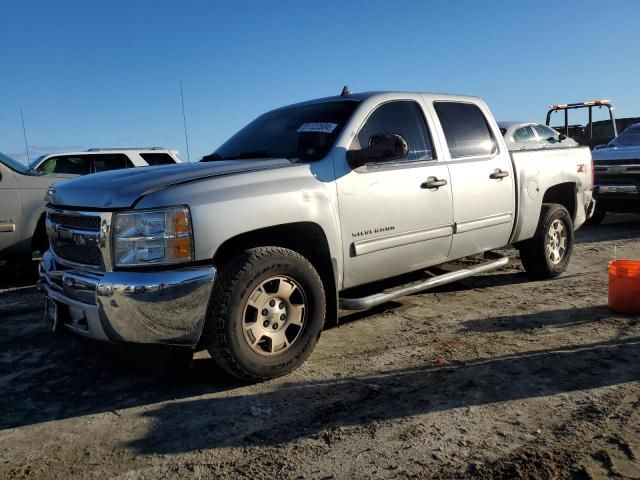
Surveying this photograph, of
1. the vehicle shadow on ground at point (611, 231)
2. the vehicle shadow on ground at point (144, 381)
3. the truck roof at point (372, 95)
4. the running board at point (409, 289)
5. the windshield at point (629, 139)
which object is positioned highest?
the truck roof at point (372, 95)

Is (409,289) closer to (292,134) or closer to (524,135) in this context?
(292,134)

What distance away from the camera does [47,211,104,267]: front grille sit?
10.7 ft

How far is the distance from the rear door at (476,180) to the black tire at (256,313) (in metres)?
1.64

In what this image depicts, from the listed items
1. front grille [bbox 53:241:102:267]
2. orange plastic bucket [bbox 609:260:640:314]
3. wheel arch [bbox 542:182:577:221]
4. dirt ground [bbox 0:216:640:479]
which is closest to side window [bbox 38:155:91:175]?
dirt ground [bbox 0:216:640:479]

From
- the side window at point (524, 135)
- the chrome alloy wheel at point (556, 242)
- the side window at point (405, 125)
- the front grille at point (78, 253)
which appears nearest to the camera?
the front grille at point (78, 253)

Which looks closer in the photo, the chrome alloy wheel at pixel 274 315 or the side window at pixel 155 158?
the chrome alloy wheel at pixel 274 315

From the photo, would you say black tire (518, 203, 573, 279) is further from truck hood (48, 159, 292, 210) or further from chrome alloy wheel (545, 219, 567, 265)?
truck hood (48, 159, 292, 210)

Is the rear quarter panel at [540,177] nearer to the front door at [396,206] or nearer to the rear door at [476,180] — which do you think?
the rear door at [476,180]

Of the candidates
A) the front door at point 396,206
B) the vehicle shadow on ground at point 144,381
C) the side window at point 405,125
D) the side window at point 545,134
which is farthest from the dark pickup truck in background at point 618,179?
the side window at point 405,125

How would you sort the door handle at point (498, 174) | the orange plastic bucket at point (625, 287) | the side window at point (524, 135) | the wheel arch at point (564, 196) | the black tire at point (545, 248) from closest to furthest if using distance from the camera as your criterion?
the orange plastic bucket at point (625, 287) → the door handle at point (498, 174) → the black tire at point (545, 248) → the wheel arch at point (564, 196) → the side window at point (524, 135)

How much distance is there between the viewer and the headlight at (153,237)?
3102 mm

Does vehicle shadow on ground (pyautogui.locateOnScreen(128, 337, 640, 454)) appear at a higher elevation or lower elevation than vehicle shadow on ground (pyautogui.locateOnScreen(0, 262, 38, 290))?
lower

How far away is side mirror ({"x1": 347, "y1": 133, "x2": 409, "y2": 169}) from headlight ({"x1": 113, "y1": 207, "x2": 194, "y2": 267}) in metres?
1.32

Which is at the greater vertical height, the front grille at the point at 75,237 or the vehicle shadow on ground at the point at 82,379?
the front grille at the point at 75,237
